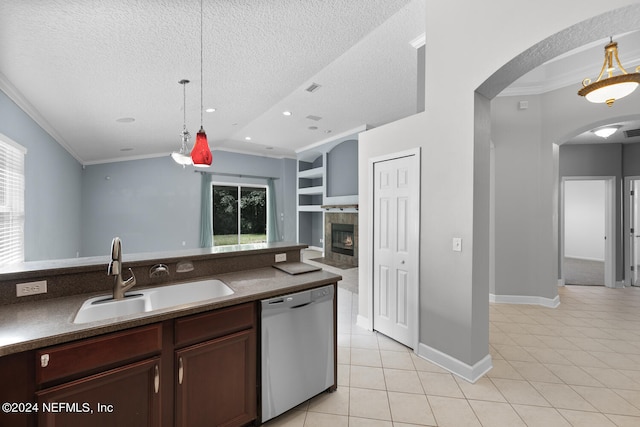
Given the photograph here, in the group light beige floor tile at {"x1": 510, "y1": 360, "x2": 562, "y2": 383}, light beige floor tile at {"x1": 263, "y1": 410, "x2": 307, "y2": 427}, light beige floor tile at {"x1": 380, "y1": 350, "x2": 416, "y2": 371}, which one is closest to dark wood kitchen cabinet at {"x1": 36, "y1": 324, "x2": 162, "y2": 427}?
light beige floor tile at {"x1": 263, "y1": 410, "x2": 307, "y2": 427}

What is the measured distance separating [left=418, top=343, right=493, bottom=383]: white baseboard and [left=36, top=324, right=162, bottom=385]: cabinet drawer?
2.26 meters

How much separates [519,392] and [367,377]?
3.79 feet

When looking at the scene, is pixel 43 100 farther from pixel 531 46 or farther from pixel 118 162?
pixel 531 46

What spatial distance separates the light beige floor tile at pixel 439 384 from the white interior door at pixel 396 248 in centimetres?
39

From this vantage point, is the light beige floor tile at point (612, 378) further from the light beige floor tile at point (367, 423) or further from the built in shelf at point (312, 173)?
the built in shelf at point (312, 173)

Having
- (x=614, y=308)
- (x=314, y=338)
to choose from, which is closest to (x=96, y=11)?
(x=314, y=338)

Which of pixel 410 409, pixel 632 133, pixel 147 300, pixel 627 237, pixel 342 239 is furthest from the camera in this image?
pixel 342 239

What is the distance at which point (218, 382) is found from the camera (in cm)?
157

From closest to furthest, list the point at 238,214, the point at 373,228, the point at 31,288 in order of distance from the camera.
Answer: the point at 31,288, the point at 373,228, the point at 238,214

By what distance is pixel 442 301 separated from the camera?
2484mm

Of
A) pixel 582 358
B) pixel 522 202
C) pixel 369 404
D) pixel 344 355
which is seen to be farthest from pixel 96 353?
pixel 522 202

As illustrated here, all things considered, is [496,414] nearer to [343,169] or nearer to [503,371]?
[503,371]

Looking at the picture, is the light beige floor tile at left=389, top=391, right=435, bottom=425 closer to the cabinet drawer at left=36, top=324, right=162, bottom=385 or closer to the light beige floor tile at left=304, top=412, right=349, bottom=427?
the light beige floor tile at left=304, top=412, right=349, bottom=427

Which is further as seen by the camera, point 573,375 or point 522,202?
point 522,202
